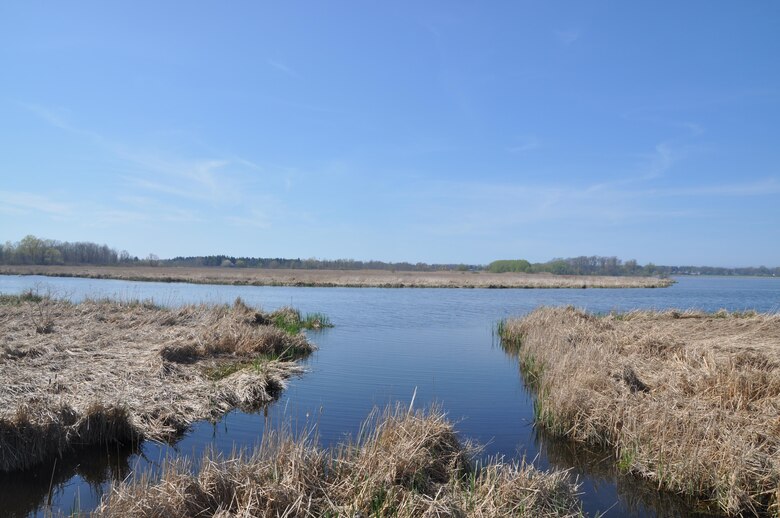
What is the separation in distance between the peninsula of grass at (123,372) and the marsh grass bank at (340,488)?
2627mm

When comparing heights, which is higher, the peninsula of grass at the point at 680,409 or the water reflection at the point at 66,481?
the peninsula of grass at the point at 680,409

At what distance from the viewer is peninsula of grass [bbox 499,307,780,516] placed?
646 centimetres

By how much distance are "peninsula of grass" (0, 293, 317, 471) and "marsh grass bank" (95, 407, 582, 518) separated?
263cm

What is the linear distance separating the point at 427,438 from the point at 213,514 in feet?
9.26

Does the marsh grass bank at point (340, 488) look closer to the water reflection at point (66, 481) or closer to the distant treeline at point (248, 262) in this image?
the water reflection at point (66, 481)

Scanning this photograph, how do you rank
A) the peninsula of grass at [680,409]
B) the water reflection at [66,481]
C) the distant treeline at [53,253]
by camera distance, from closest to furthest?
the water reflection at [66,481] < the peninsula of grass at [680,409] < the distant treeline at [53,253]

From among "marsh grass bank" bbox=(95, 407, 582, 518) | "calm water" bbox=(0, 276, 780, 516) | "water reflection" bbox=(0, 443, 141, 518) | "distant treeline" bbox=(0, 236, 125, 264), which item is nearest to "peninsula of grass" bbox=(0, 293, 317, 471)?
"water reflection" bbox=(0, 443, 141, 518)

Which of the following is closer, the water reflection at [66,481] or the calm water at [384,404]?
the water reflection at [66,481]

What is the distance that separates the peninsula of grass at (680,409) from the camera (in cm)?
646

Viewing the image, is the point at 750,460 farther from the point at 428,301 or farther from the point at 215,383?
the point at 428,301

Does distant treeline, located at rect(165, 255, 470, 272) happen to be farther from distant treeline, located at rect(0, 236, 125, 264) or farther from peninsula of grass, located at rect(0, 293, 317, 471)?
peninsula of grass, located at rect(0, 293, 317, 471)

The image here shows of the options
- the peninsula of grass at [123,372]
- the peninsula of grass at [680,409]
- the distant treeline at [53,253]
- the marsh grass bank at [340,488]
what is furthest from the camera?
the distant treeline at [53,253]

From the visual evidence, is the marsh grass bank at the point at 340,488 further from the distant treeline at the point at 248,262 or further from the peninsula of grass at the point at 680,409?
the distant treeline at the point at 248,262

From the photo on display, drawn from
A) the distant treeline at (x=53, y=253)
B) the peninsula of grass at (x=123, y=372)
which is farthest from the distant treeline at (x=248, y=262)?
the peninsula of grass at (x=123, y=372)
